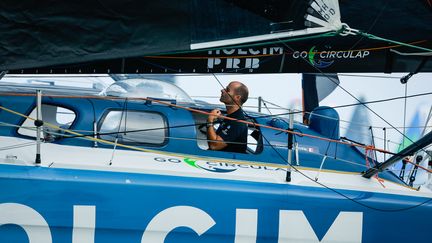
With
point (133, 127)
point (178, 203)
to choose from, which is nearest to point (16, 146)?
point (133, 127)

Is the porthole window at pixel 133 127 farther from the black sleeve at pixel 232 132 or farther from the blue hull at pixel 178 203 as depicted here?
the blue hull at pixel 178 203

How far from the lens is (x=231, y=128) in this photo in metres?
3.70

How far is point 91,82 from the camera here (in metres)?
6.20

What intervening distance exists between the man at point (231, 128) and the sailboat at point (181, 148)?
87 millimetres

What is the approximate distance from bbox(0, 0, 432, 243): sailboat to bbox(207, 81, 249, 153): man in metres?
0.09

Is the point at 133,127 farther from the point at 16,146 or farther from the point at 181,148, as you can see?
the point at 16,146

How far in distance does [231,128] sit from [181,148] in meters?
0.32

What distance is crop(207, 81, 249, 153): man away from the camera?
12.0ft

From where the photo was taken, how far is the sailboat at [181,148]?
2801mm

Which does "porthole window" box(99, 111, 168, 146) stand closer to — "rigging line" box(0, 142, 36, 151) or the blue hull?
"rigging line" box(0, 142, 36, 151)

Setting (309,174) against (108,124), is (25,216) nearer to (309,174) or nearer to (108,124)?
(108,124)

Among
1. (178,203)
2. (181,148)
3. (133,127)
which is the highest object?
(133,127)

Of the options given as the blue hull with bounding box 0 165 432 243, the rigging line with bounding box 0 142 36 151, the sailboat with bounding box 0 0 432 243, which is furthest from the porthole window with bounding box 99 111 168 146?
the blue hull with bounding box 0 165 432 243

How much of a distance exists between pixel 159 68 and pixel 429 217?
66.5 inches
